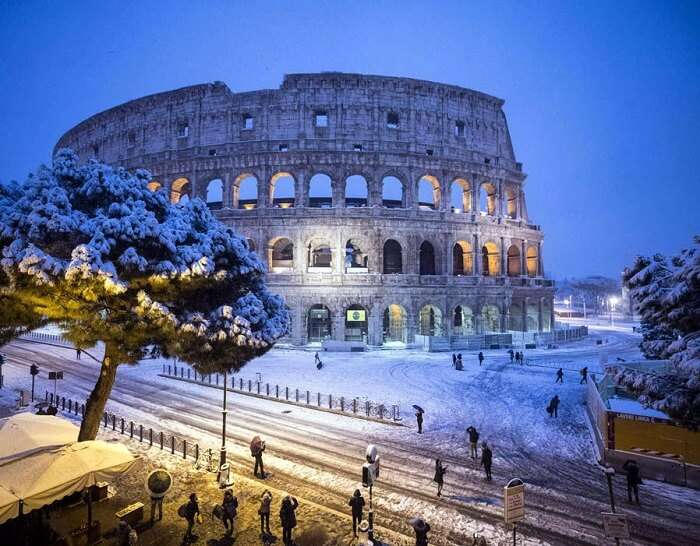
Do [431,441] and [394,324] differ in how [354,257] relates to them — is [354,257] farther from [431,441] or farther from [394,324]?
[431,441]

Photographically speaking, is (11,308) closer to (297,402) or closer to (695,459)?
(297,402)

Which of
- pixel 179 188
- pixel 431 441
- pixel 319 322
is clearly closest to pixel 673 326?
pixel 431 441

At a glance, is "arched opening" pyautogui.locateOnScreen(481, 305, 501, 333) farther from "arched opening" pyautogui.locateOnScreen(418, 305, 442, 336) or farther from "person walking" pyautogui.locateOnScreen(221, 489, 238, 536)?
"person walking" pyautogui.locateOnScreen(221, 489, 238, 536)

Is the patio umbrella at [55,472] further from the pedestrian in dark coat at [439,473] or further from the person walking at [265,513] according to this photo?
the pedestrian in dark coat at [439,473]

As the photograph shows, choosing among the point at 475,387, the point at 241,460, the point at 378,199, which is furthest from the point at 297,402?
the point at 378,199

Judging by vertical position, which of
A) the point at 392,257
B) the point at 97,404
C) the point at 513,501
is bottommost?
the point at 513,501

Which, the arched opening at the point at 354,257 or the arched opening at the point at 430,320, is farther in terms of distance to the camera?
the arched opening at the point at 354,257

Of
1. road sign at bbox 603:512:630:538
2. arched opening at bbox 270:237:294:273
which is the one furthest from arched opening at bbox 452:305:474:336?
road sign at bbox 603:512:630:538

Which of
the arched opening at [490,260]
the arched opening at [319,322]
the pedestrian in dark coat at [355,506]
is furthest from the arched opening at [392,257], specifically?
the pedestrian in dark coat at [355,506]
